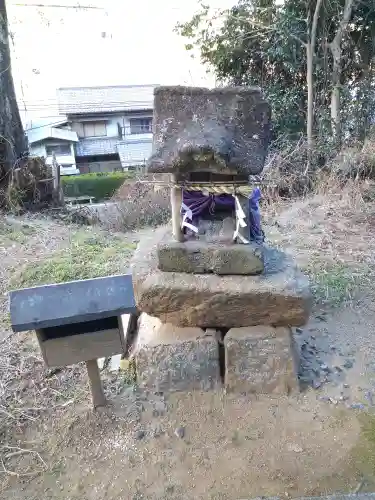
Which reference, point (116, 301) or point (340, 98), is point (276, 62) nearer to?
point (340, 98)

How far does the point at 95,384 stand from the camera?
2.30m

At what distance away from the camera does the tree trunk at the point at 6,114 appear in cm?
627

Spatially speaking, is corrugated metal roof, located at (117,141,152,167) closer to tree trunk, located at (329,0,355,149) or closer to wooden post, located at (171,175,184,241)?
tree trunk, located at (329,0,355,149)

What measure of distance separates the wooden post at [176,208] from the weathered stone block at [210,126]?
0.54 ft

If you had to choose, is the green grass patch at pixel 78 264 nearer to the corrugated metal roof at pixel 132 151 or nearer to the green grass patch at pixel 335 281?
the green grass patch at pixel 335 281

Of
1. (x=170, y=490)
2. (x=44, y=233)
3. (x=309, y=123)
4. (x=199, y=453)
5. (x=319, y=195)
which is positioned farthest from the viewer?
(x=309, y=123)

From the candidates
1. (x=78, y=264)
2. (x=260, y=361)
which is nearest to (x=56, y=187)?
(x=78, y=264)

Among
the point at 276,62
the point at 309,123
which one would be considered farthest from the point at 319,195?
the point at 276,62

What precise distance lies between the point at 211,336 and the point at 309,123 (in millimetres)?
6763

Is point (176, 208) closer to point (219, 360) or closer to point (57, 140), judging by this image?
point (219, 360)

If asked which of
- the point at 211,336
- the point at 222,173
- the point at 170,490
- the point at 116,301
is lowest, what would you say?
the point at 170,490

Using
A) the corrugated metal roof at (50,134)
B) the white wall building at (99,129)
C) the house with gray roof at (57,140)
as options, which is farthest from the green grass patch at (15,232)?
the corrugated metal roof at (50,134)

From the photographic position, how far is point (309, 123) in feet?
26.4

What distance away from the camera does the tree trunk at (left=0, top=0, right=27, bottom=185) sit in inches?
247
